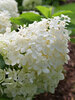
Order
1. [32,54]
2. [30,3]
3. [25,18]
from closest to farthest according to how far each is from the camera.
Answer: [32,54]
[25,18]
[30,3]

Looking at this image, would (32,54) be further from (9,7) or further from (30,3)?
(30,3)

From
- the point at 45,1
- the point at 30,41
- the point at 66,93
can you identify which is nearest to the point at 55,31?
the point at 30,41

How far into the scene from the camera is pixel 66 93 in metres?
2.86

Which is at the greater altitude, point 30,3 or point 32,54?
point 32,54

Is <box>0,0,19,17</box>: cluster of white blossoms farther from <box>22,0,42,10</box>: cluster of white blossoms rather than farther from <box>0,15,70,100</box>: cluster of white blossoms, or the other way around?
<box>22,0,42,10</box>: cluster of white blossoms

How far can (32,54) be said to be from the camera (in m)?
1.00

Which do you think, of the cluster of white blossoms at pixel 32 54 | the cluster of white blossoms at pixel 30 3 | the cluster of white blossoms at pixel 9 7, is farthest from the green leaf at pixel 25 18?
the cluster of white blossoms at pixel 30 3

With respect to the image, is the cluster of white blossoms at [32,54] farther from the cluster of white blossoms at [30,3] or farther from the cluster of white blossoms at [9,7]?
the cluster of white blossoms at [30,3]

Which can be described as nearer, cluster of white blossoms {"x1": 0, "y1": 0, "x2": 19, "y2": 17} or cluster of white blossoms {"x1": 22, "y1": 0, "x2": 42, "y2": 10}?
cluster of white blossoms {"x1": 0, "y1": 0, "x2": 19, "y2": 17}

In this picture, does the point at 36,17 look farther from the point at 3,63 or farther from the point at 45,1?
the point at 45,1

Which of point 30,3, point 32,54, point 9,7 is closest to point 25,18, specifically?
point 32,54

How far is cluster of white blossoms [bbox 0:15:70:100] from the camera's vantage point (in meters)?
1.01

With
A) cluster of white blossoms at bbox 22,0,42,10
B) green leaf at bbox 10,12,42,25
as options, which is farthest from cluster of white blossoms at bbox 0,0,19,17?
cluster of white blossoms at bbox 22,0,42,10

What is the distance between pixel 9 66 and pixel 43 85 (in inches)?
8.9
